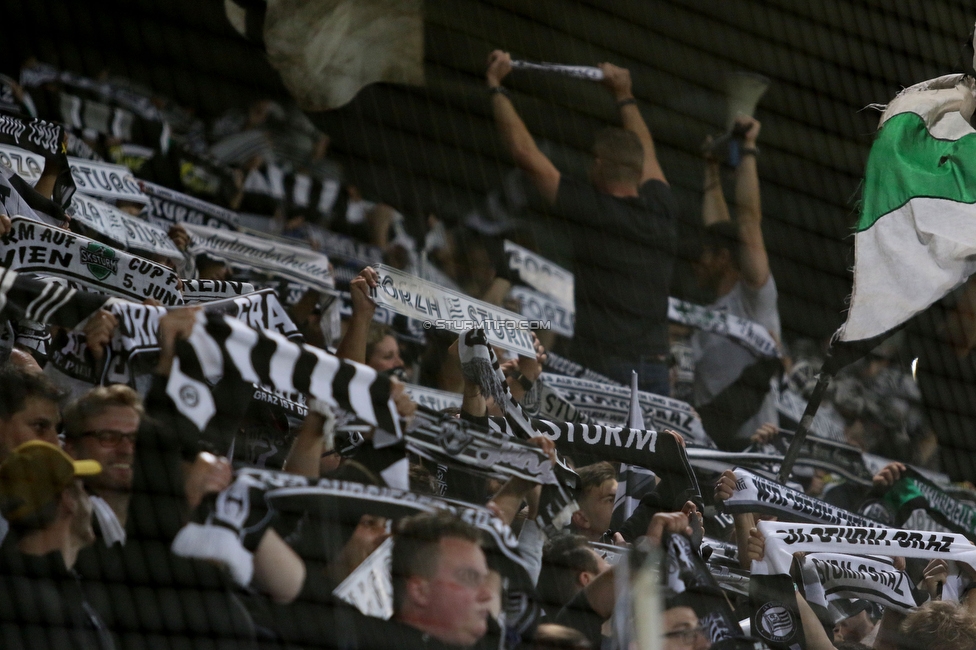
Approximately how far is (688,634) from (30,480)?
1.09 m

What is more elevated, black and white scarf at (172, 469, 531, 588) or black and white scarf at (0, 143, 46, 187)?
black and white scarf at (0, 143, 46, 187)

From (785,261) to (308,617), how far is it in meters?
3.65

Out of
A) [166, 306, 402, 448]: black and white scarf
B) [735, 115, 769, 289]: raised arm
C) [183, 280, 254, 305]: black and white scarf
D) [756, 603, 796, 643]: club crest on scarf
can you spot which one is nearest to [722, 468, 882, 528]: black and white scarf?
[756, 603, 796, 643]: club crest on scarf

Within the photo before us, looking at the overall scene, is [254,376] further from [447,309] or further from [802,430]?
[802,430]

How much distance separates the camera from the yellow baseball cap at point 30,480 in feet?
5.74

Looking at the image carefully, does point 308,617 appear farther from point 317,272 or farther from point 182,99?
point 182,99

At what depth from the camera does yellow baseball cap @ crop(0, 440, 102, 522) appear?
1749 mm

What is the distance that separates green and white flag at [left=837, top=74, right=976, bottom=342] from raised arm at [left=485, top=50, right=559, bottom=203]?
3.74 ft

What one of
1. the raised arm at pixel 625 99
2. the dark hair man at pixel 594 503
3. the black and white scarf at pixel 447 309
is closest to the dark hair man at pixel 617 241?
the raised arm at pixel 625 99

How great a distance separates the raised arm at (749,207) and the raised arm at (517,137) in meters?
0.83

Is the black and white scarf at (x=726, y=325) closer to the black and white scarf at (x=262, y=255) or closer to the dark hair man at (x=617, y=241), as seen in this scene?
the dark hair man at (x=617, y=241)

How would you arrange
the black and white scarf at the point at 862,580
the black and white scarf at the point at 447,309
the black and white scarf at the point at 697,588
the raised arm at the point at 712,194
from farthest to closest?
the raised arm at the point at 712,194 < the black and white scarf at the point at 447,309 < the black and white scarf at the point at 862,580 < the black and white scarf at the point at 697,588

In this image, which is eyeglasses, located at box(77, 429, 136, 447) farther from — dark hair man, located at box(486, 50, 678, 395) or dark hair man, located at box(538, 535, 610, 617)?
dark hair man, located at box(486, 50, 678, 395)

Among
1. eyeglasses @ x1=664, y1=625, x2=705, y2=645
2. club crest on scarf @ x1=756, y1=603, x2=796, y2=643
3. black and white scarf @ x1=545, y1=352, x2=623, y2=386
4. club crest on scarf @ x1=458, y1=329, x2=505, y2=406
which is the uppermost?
black and white scarf @ x1=545, y1=352, x2=623, y2=386
